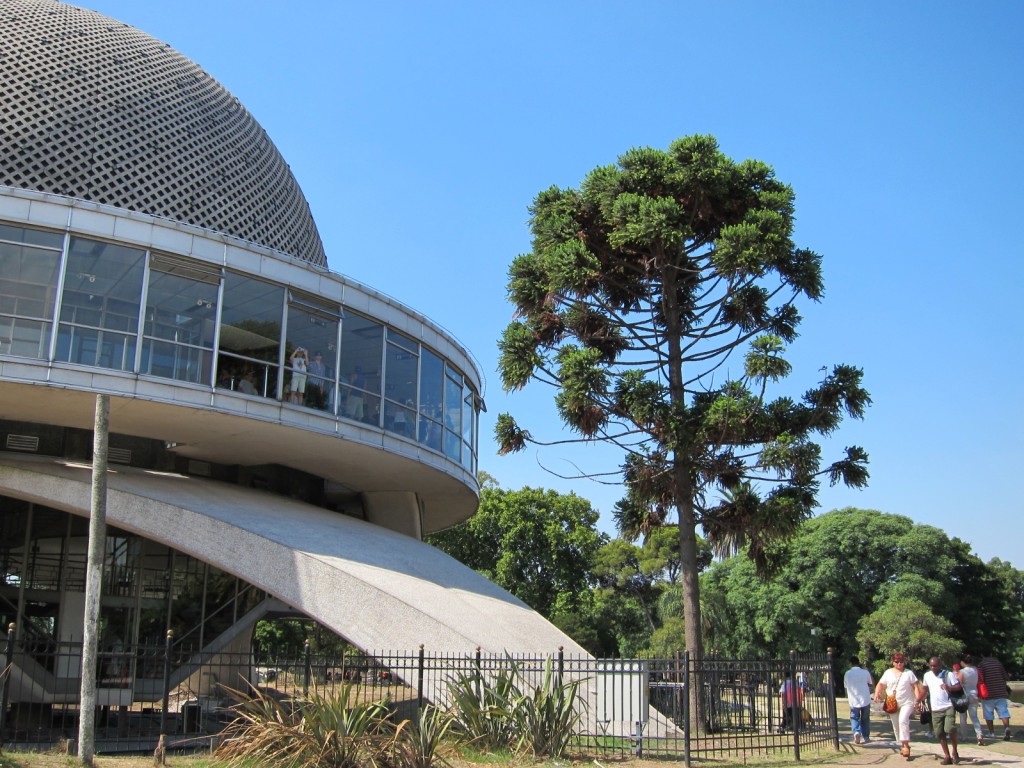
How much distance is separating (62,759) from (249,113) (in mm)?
13135

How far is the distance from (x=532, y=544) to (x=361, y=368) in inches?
954

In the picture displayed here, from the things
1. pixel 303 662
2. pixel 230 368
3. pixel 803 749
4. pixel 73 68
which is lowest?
pixel 803 749

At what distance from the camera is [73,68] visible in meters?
14.6

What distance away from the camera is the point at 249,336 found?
1277 cm

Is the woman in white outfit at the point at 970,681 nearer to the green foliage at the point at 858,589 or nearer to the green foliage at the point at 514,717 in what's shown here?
the green foliage at the point at 514,717

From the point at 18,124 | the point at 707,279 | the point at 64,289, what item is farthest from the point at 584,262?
the point at 18,124

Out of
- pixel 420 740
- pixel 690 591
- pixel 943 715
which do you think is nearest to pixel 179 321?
pixel 420 740

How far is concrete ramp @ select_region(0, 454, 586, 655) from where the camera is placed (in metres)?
11.5

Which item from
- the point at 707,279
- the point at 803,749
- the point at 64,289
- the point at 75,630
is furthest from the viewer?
the point at 707,279

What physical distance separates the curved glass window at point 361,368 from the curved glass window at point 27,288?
391cm

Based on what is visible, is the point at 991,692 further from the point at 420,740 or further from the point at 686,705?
the point at 420,740

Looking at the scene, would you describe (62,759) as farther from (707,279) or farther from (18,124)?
(707,279)

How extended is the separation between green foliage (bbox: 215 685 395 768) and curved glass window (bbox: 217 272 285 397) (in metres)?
5.30

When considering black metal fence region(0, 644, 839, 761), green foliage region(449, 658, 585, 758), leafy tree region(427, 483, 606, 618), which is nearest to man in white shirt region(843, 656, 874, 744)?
black metal fence region(0, 644, 839, 761)
